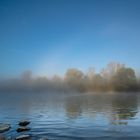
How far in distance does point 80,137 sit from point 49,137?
20.6 ft

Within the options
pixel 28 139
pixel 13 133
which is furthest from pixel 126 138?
pixel 13 133

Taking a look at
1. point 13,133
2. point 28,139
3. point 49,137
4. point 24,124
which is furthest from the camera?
point 24,124

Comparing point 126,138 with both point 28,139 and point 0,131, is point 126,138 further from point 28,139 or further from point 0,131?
point 0,131

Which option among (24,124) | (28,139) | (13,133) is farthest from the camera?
(24,124)

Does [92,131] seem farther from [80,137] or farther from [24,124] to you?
[24,124]

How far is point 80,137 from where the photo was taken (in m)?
52.1

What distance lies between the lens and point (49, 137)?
52.5 metres

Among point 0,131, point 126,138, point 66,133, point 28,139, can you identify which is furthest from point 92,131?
point 0,131

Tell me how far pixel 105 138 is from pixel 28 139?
582 inches

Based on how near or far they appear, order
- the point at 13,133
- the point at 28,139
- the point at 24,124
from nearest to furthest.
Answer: the point at 28,139
the point at 13,133
the point at 24,124

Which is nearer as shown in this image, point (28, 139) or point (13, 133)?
point (28, 139)

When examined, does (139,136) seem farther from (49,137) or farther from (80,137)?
(49,137)

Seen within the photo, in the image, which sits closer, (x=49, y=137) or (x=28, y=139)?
(x=28, y=139)

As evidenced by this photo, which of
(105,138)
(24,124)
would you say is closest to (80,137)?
(105,138)
